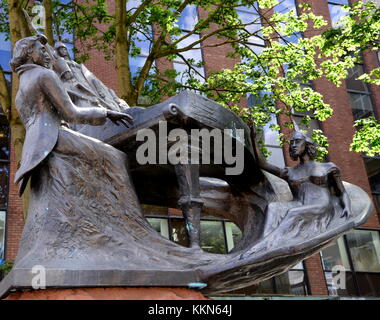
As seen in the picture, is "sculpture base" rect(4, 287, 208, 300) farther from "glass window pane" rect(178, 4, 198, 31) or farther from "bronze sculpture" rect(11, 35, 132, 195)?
"glass window pane" rect(178, 4, 198, 31)

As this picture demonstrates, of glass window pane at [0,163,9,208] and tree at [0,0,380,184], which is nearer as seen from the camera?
tree at [0,0,380,184]

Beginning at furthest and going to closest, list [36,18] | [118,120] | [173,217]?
1. [173,217]
2. [36,18]
3. [118,120]

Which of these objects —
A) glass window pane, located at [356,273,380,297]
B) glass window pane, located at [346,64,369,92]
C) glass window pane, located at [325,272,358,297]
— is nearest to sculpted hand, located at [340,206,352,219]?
glass window pane, located at [325,272,358,297]

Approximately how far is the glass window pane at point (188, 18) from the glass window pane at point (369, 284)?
946 cm

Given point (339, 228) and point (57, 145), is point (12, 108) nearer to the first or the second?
point (57, 145)

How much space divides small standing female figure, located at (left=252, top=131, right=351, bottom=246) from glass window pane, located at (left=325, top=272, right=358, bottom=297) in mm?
11722

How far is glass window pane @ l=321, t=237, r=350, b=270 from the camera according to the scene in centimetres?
1573

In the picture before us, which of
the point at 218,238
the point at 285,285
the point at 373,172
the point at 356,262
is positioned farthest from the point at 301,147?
the point at 373,172

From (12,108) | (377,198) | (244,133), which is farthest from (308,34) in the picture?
(244,133)

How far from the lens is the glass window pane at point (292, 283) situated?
1478 cm

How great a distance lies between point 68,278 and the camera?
10.2ft

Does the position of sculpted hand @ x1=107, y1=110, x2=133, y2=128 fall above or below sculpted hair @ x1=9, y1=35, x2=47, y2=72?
below

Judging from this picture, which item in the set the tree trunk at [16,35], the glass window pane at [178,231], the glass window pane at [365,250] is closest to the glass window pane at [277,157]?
the glass window pane at [365,250]

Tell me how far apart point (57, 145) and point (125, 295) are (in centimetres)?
120
